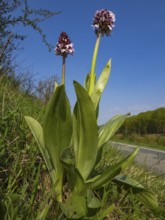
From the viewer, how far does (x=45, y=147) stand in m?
2.04

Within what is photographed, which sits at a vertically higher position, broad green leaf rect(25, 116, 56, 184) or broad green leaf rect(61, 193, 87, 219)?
broad green leaf rect(25, 116, 56, 184)

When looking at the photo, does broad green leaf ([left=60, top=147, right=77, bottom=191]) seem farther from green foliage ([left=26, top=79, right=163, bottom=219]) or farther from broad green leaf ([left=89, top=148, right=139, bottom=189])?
broad green leaf ([left=89, top=148, right=139, bottom=189])

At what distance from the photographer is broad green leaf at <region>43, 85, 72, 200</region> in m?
1.93

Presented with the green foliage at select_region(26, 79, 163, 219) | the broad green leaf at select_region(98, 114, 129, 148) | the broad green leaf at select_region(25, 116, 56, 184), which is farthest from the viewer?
the broad green leaf at select_region(98, 114, 129, 148)

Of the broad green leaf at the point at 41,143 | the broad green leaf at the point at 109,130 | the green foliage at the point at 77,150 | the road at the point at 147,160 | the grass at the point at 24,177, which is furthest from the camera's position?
the road at the point at 147,160

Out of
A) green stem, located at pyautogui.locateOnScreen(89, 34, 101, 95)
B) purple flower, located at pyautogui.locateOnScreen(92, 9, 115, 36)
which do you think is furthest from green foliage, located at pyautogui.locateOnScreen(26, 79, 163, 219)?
purple flower, located at pyautogui.locateOnScreen(92, 9, 115, 36)

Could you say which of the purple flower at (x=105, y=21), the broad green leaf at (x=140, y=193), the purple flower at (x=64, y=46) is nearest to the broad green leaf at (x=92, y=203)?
the broad green leaf at (x=140, y=193)

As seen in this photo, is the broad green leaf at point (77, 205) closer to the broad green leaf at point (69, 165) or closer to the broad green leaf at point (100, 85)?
the broad green leaf at point (69, 165)

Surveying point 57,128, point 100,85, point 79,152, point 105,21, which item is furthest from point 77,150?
point 105,21

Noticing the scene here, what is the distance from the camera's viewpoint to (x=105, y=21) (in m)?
2.49

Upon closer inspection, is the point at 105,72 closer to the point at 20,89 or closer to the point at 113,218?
the point at 113,218

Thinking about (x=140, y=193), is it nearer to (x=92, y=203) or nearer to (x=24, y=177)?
(x=92, y=203)

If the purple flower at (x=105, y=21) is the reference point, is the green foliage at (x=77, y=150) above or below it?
below

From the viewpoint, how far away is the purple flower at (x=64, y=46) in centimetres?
249
